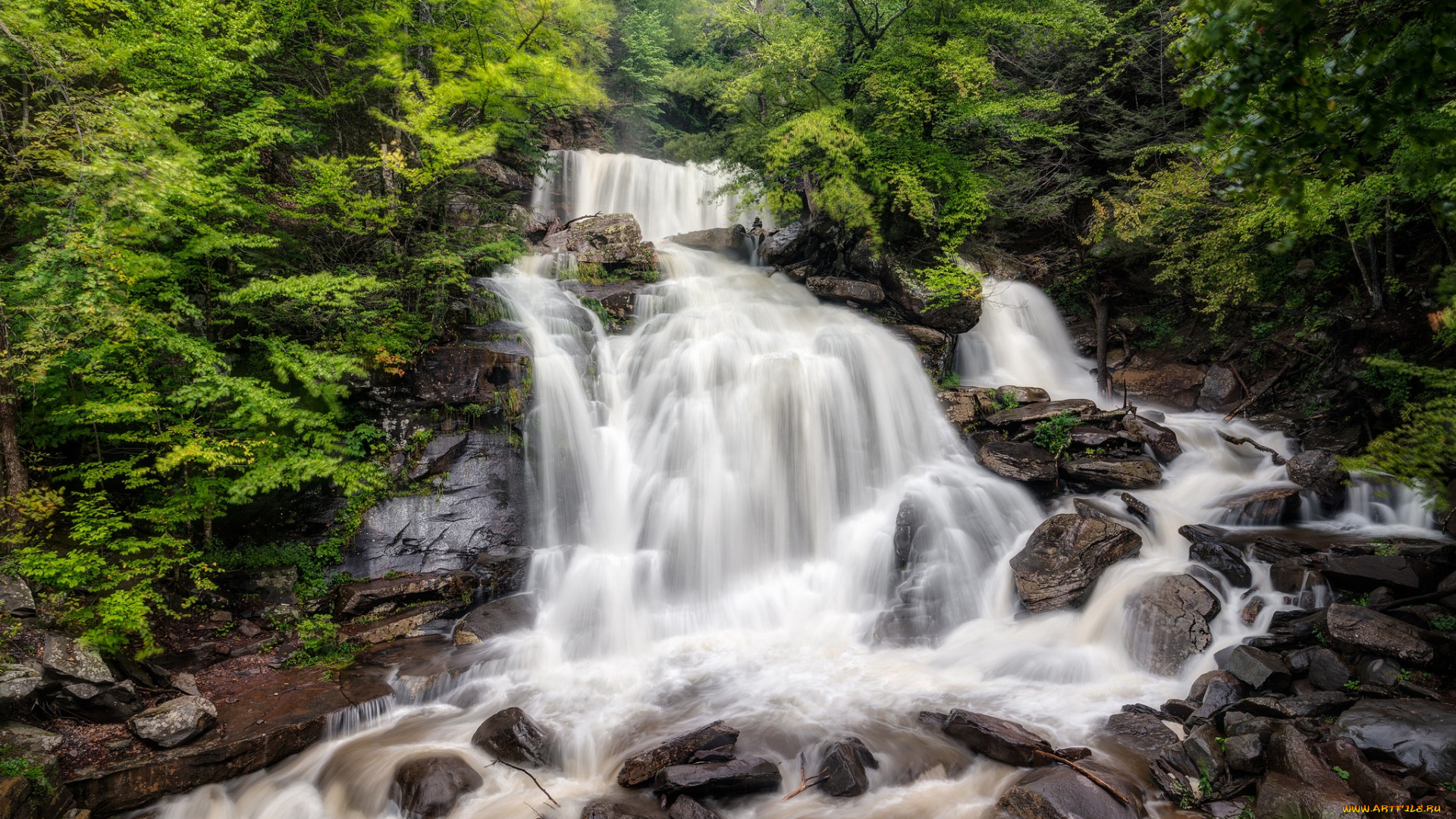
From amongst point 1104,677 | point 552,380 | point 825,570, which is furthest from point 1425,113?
point 552,380

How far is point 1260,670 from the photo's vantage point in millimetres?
5719

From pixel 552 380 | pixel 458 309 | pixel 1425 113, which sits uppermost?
pixel 1425 113

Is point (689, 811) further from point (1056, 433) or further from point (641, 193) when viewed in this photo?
point (641, 193)

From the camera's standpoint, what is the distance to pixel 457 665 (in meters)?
7.34

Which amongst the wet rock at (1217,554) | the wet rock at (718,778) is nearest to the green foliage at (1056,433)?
the wet rock at (1217,554)

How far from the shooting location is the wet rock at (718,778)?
532 cm

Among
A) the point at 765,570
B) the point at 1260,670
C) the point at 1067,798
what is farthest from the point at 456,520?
the point at 1260,670

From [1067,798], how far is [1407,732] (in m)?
2.49

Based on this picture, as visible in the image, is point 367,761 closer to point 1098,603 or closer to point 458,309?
point 458,309

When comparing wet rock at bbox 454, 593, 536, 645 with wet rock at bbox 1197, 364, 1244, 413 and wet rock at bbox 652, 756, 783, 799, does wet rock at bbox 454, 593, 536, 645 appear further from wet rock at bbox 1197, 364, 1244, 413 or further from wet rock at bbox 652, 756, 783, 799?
wet rock at bbox 1197, 364, 1244, 413

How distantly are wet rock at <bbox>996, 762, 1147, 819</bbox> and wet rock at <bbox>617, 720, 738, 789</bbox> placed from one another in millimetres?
2419

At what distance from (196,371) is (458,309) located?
13.6 ft

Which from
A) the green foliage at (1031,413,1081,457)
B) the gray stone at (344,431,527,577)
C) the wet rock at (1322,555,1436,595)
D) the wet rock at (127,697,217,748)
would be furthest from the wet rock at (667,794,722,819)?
the green foliage at (1031,413,1081,457)

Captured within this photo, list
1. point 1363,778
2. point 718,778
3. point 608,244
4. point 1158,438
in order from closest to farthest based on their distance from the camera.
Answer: point 1363,778 < point 718,778 < point 1158,438 < point 608,244
